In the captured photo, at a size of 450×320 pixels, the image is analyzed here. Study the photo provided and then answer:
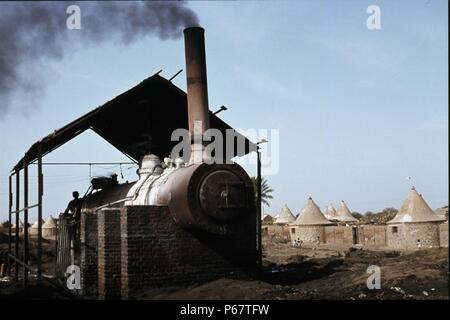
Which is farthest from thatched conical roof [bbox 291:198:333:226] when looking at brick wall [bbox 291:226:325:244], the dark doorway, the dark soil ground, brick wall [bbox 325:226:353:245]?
the dark soil ground

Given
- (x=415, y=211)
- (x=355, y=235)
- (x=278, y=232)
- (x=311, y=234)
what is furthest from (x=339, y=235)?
(x=278, y=232)

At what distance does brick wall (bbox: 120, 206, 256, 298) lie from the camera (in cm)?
1055

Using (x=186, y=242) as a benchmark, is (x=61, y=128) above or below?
above

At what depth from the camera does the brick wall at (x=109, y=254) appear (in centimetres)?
1102

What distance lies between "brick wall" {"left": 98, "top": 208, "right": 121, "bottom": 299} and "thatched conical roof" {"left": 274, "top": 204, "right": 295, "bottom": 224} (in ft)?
126

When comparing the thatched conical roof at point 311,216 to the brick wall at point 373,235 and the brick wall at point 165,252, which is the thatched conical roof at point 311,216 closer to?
the brick wall at point 373,235

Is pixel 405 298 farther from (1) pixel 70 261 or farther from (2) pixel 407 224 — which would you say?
(2) pixel 407 224

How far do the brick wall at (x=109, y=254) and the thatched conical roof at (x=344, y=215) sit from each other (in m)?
34.7

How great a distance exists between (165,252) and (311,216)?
2678 centimetres

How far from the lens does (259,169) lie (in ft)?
48.8

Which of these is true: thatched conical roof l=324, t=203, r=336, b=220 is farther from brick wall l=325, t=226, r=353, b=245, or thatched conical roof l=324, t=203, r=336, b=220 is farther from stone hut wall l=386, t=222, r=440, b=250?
stone hut wall l=386, t=222, r=440, b=250

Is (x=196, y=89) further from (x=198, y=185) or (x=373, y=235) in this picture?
(x=373, y=235)

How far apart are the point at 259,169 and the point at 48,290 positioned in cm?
619
